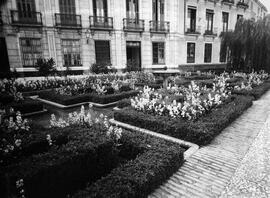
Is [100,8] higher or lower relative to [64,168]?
higher

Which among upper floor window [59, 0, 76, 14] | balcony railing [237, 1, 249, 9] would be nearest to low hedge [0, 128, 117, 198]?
upper floor window [59, 0, 76, 14]

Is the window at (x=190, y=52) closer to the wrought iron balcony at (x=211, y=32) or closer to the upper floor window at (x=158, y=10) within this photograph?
the wrought iron balcony at (x=211, y=32)

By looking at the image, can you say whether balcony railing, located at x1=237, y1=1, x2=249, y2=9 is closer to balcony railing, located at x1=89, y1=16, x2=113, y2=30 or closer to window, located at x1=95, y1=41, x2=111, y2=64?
balcony railing, located at x1=89, y1=16, x2=113, y2=30

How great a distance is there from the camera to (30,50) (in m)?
18.2

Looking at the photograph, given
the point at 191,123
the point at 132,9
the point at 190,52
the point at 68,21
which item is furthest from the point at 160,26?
the point at 191,123

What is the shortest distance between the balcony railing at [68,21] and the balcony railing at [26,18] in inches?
60.1

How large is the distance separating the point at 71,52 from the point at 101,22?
443 cm

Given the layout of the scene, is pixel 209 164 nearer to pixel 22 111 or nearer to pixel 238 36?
pixel 22 111

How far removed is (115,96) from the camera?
11.4 m

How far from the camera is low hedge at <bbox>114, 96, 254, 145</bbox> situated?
611 cm

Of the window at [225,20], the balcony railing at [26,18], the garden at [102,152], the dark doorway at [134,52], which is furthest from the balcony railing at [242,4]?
the garden at [102,152]

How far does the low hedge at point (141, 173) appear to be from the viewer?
3.51 meters

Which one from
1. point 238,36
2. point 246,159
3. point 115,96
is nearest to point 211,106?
point 246,159

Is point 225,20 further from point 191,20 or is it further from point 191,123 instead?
point 191,123
